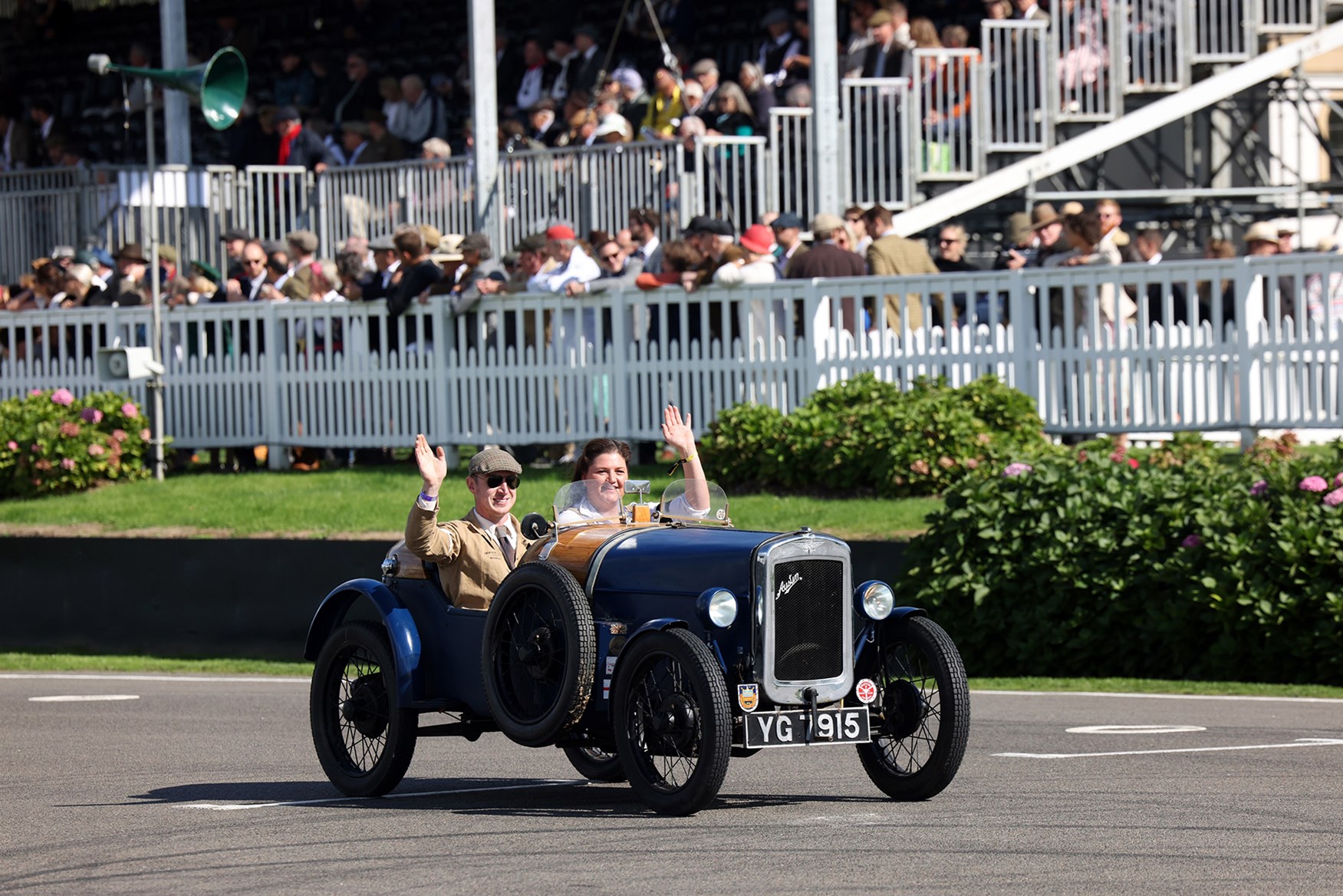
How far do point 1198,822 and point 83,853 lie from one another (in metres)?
3.74

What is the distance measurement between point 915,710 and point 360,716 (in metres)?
2.28

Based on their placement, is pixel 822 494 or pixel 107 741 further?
pixel 822 494

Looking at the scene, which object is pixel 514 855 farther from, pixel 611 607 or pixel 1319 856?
pixel 1319 856

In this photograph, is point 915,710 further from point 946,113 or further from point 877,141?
point 946,113

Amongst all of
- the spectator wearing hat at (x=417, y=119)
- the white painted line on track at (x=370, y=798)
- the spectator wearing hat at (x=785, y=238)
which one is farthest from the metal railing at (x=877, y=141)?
the white painted line on track at (x=370, y=798)

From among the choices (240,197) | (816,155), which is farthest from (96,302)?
(816,155)

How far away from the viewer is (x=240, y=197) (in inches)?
985

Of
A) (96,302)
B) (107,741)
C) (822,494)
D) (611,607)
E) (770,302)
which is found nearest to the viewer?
(611,607)

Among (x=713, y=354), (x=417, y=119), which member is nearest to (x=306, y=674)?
(x=713, y=354)

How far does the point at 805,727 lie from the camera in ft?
26.2

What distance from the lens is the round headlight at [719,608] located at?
7.95 m

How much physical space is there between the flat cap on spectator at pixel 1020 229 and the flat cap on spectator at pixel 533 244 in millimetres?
4116

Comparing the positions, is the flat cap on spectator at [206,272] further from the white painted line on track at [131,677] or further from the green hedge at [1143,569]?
the green hedge at [1143,569]

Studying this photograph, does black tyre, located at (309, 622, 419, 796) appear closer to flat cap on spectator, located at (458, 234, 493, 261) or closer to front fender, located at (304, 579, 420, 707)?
front fender, located at (304, 579, 420, 707)
